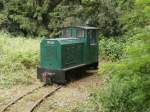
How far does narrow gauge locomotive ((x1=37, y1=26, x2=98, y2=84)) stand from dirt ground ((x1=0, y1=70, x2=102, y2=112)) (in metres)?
0.49

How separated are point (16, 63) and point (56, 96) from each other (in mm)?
3763

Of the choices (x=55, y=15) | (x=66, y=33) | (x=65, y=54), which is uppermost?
(x=55, y=15)

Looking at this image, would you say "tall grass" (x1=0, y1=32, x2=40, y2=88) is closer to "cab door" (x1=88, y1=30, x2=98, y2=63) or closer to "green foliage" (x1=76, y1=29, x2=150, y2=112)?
"cab door" (x1=88, y1=30, x2=98, y2=63)

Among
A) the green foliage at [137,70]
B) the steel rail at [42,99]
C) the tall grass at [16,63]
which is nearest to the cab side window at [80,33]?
the tall grass at [16,63]

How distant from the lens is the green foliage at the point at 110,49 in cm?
2059

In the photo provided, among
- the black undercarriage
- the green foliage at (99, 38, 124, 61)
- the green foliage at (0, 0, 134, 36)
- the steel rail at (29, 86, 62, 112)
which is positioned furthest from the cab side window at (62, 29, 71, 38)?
the green foliage at (0, 0, 134, 36)

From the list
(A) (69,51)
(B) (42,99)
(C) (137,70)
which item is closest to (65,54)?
(A) (69,51)

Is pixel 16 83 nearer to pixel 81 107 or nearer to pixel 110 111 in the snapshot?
pixel 81 107

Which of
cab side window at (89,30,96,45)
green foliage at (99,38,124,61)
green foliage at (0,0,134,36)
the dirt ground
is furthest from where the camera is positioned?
green foliage at (0,0,134,36)

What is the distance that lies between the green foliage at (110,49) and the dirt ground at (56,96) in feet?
20.3

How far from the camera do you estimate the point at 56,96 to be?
11633 mm

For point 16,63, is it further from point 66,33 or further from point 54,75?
point 66,33

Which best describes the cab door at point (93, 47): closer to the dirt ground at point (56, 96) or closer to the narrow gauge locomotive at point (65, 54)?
the narrow gauge locomotive at point (65, 54)

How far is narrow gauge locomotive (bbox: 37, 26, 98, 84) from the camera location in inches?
538
